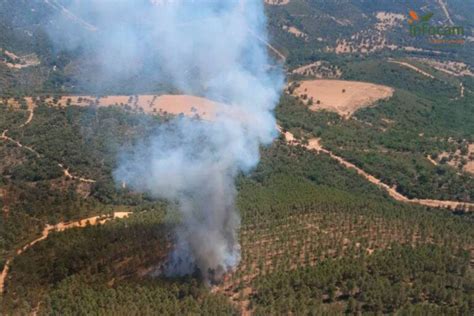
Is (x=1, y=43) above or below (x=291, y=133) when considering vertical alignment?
above

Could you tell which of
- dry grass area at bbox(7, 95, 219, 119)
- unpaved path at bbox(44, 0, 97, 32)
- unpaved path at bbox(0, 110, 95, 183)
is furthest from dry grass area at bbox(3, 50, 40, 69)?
unpaved path at bbox(44, 0, 97, 32)

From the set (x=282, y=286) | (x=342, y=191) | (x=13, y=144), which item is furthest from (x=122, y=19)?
(x=342, y=191)

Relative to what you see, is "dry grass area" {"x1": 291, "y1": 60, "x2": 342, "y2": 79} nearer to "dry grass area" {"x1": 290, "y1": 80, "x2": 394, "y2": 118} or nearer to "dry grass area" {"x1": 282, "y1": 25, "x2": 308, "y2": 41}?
"dry grass area" {"x1": 290, "y1": 80, "x2": 394, "y2": 118}

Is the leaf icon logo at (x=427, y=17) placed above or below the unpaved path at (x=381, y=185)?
above

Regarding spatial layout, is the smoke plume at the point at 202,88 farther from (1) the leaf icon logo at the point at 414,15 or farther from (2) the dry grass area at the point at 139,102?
(1) the leaf icon logo at the point at 414,15

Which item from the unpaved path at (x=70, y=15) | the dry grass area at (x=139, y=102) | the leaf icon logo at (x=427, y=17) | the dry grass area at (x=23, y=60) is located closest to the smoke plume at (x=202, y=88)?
the unpaved path at (x=70, y=15)

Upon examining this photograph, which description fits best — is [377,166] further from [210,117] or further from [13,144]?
[13,144]

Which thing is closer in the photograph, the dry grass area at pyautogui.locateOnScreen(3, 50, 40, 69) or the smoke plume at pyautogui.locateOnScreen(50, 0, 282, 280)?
the smoke plume at pyautogui.locateOnScreen(50, 0, 282, 280)
